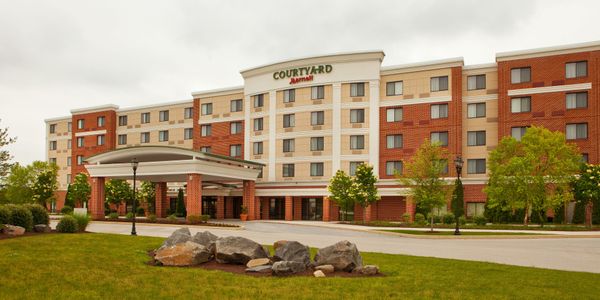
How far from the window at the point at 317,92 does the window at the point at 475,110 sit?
13.9 m

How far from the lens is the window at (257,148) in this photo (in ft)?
190

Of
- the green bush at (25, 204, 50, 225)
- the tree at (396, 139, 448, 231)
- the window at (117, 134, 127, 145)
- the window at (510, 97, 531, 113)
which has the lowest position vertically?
the green bush at (25, 204, 50, 225)

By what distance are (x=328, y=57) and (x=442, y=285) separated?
139ft

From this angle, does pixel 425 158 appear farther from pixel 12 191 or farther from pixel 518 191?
pixel 12 191

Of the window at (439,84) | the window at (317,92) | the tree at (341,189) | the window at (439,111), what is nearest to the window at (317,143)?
the window at (317,92)

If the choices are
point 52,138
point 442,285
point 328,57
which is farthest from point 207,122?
point 442,285

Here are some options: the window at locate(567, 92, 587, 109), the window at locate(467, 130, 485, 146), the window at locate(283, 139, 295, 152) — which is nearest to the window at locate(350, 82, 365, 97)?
the window at locate(283, 139, 295, 152)

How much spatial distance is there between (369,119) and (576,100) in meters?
17.6

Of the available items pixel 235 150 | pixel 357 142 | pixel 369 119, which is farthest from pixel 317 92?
pixel 235 150

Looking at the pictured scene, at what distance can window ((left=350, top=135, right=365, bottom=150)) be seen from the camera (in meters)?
52.5

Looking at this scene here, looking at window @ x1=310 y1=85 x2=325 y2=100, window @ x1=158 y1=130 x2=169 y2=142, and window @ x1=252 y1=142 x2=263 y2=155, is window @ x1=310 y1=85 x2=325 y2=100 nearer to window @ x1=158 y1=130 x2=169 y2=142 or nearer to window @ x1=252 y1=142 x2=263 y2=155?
window @ x1=252 y1=142 x2=263 y2=155

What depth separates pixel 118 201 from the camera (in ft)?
199

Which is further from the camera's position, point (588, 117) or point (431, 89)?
point (431, 89)

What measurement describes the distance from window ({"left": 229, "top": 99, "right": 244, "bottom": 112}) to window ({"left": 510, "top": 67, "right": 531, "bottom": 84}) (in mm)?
27697
